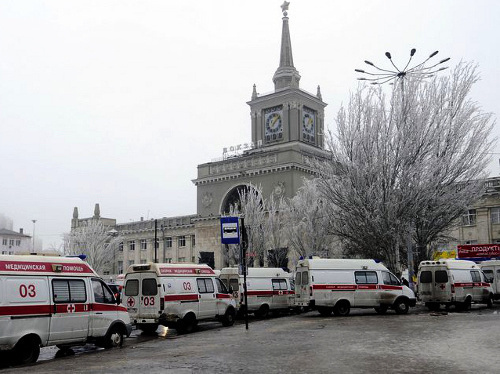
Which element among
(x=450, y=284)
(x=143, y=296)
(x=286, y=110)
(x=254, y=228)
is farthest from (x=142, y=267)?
(x=286, y=110)

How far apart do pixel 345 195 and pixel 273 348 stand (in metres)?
14.3

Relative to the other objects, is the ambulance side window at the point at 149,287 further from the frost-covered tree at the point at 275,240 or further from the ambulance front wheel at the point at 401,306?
the frost-covered tree at the point at 275,240

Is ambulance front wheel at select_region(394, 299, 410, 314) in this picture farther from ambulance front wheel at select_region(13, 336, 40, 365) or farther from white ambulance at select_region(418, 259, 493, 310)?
ambulance front wheel at select_region(13, 336, 40, 365)

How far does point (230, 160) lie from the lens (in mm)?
67062

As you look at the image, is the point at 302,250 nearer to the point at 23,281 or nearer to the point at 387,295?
the point at 387,295

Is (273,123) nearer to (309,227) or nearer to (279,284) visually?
(309,227)

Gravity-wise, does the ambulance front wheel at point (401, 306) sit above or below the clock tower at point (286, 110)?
below

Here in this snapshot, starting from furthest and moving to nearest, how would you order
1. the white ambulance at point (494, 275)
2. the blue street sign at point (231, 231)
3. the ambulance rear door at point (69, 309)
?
the white ambulance at point (494, 275) → the blue street sign at point (231, 231) → the ambulance rear door at point (69, 309)

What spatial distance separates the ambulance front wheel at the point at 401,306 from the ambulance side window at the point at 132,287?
35.4ft

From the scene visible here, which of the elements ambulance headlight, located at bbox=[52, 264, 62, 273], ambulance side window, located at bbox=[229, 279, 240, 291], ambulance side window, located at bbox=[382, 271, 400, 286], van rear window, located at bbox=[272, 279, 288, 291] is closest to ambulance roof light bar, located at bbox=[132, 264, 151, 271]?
ambulance headlight, located at bbox=[52, 264, 62, 273]

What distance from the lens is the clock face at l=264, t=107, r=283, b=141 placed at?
69.4 meters

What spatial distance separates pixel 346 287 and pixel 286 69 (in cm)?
5162

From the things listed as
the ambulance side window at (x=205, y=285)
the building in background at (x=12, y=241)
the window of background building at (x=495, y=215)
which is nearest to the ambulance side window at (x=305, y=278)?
the ambulance side window at (x=205, y=285)

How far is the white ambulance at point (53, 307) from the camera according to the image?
Answer: 12.6m
